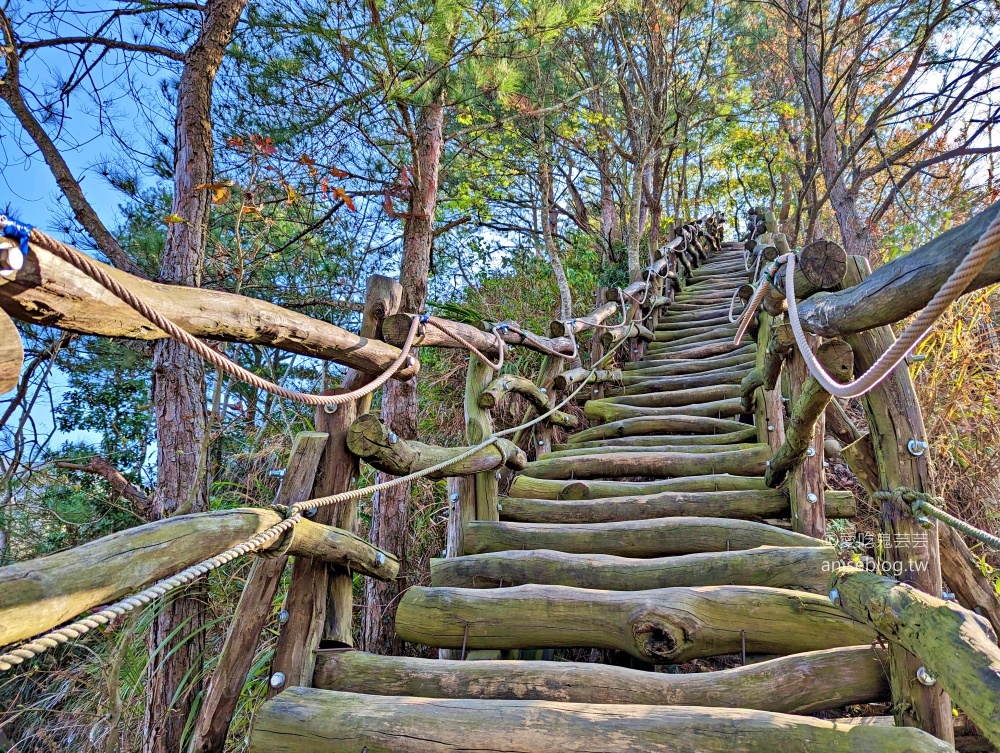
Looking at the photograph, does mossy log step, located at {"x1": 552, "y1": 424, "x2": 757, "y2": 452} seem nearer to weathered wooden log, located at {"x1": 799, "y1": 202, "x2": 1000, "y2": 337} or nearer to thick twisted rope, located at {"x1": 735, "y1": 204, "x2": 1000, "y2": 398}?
weathered wooden log, located at {"x1": 799, "y1": 202, "x2": 1000, "y2": 337}

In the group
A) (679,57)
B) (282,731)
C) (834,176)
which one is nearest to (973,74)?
(834,176)

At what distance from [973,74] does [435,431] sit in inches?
257

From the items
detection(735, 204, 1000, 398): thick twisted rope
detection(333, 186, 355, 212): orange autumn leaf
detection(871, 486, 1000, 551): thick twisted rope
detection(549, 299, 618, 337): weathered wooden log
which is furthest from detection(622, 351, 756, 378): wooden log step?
detection(735, 204, 1000, 398): thick twisted rope

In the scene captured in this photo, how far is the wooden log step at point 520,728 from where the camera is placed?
1.57m

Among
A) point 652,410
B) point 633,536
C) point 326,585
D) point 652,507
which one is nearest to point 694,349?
point 652,410

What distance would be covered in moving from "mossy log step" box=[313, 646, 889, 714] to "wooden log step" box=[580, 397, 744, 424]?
2834mm

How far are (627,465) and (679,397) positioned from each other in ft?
4.69

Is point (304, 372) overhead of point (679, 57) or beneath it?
beneath

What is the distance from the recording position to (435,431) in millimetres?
4758

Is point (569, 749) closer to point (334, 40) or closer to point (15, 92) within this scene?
point (334, 40)

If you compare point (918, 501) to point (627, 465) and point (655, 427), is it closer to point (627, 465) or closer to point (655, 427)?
point (627, 465)

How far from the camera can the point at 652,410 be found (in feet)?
16.1

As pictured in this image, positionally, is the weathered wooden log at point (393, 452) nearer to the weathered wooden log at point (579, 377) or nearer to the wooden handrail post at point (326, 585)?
the wooden handrail post at point (326, 585)

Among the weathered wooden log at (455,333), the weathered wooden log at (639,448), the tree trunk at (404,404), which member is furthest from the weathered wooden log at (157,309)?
the weathered wooden log at (639,448)
